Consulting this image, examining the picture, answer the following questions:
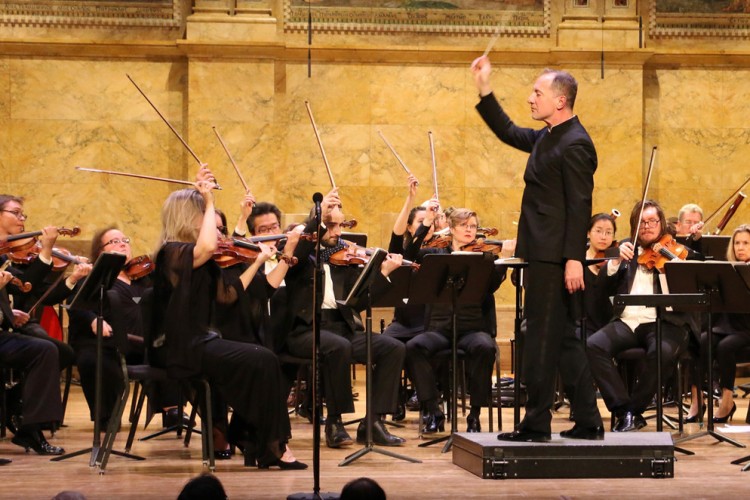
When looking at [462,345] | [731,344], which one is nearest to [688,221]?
[731,344]

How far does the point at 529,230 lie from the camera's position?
14.9ft

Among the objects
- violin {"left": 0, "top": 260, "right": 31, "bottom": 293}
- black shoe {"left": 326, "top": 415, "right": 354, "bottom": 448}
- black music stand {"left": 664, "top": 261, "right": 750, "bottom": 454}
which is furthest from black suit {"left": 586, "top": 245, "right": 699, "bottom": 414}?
violin {"left": 0, "top": 260, "right": 31, "bottom": 293}

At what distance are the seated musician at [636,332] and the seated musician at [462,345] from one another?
0.62 m

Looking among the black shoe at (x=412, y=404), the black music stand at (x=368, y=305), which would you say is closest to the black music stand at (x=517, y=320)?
the black music stand at (x=368, y=305)

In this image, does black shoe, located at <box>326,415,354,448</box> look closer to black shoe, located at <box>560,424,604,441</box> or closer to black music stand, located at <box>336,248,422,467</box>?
black music stand, located at <box>336,248,422,467</box>

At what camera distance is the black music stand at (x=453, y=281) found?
5457 millimetres

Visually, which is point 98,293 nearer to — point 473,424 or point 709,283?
point 473,424

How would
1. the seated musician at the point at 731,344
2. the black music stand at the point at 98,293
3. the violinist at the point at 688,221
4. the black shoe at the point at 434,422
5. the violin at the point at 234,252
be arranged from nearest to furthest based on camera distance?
1. the black music stand at the point at 98,293
2. the violin at the point at 234,252
3. the black shoe at the point at 434,422
4. the seated musician at the point at 731,344
5. the violinist at the point at 688,221

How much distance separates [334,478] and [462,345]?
5.70 ft

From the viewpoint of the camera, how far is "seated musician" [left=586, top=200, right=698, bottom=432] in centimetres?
621

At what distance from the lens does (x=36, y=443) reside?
545 cm

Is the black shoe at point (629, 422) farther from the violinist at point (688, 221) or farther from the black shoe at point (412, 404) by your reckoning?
the violinist at point (688, 221)

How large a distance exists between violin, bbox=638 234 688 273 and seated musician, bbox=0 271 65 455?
329cm

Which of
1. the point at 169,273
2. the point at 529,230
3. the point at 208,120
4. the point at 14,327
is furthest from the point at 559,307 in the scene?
the point at 208,120
